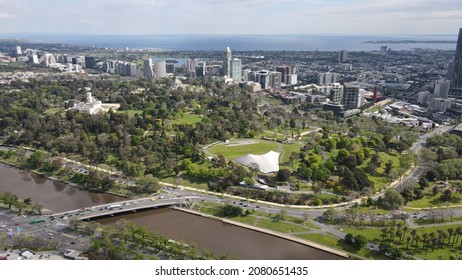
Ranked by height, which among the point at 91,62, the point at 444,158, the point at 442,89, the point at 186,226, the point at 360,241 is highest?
the point at 91,62

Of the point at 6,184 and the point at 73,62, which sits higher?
the point at 73,62

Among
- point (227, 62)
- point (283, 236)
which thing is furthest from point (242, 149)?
point (227, 62)

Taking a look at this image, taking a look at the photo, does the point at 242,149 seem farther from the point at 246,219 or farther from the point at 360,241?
the point at 360,241

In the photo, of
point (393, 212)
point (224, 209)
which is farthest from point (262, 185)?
point (393, 212)

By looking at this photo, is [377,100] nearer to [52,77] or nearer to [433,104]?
[433,104]

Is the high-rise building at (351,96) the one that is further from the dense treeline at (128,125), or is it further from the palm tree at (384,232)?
the palm tree at (384,232)

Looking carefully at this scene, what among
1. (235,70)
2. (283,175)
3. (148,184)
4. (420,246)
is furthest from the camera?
(235,70)

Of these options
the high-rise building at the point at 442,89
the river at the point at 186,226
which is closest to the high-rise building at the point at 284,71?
the high-rise building at the point at 442,89
